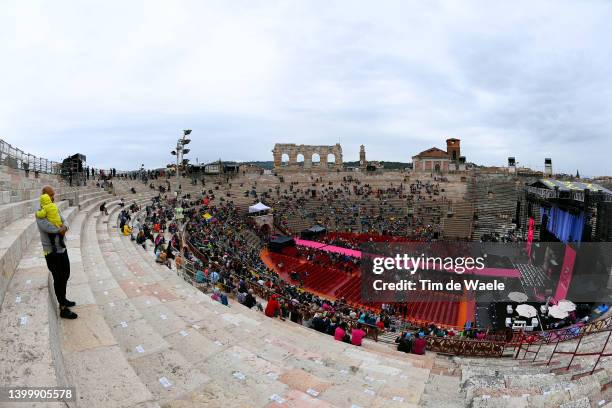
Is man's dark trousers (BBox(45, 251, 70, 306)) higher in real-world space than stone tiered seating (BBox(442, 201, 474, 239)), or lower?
higher

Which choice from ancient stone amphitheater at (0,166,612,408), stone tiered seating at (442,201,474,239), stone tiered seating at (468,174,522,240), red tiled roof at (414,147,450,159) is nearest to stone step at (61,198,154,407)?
ancient stone amphitheater at (0,166,612,408)

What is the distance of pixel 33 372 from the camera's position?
10.5ft

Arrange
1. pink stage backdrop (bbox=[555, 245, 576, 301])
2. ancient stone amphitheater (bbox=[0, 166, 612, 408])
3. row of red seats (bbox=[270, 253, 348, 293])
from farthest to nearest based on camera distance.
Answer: row of red seats (bbox=[270, 253, 348, 293]) → pink stage backdrop (bbox=[555, 245, 576, 301]) → ancient stone amphitheater (bbox=[0, 166, 612, 408])

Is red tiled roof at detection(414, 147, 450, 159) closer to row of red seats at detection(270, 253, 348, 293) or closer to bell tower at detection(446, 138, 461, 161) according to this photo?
bell tower at detection(446, 138, 461, 161)

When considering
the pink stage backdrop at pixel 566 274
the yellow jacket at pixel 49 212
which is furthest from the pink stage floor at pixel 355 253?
the yellow jacket at pixel 49 212

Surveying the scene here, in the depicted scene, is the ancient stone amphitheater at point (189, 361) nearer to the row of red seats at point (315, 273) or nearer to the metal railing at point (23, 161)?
the metal railing at point (23, 161)

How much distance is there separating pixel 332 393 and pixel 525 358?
7.42 m

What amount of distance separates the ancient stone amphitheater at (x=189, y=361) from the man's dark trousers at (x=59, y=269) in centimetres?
17

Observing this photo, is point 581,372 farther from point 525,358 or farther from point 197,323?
point 197,323

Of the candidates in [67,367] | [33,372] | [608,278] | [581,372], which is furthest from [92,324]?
[608,278]

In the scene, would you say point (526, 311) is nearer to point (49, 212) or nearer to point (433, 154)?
point (49, 212)

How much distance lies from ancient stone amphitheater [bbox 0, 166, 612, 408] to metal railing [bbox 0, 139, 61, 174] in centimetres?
622

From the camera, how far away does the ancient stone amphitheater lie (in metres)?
3.80

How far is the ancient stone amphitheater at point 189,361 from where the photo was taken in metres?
3.80
